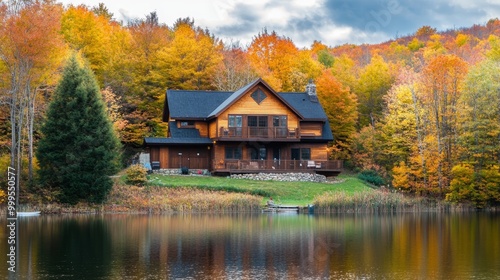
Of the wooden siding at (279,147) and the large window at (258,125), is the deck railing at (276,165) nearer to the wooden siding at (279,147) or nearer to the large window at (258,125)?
the wooden siding at (279,147)

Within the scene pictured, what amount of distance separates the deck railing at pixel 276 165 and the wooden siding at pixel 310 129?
2795mm

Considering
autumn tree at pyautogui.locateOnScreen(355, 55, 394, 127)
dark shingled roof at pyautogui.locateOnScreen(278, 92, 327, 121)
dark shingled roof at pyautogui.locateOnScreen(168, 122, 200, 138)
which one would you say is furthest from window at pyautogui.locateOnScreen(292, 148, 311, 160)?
autumn tree at pyautogui.locateOnScreen(355, 55, 394, 127)

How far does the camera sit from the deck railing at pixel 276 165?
5109 centimetres

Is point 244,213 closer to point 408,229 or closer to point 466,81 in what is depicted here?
point 408,229

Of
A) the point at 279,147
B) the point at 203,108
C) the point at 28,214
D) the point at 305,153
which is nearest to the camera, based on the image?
the point at 28,214

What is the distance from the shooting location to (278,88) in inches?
2516

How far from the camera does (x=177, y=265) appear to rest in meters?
21.9

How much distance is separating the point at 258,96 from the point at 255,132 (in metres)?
2.78

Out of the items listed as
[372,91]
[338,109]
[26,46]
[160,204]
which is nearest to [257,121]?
[338,109]

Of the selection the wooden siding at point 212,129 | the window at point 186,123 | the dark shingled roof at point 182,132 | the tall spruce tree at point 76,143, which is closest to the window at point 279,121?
Result: the wooden siding at point 212,129

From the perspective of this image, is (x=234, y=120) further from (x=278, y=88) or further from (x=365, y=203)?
(x=365, y=203)

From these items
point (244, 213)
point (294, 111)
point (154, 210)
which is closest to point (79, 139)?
point (154, 210)

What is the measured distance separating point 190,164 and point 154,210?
13.6m

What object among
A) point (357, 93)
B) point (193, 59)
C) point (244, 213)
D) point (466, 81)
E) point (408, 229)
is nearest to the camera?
point (408, 229)
